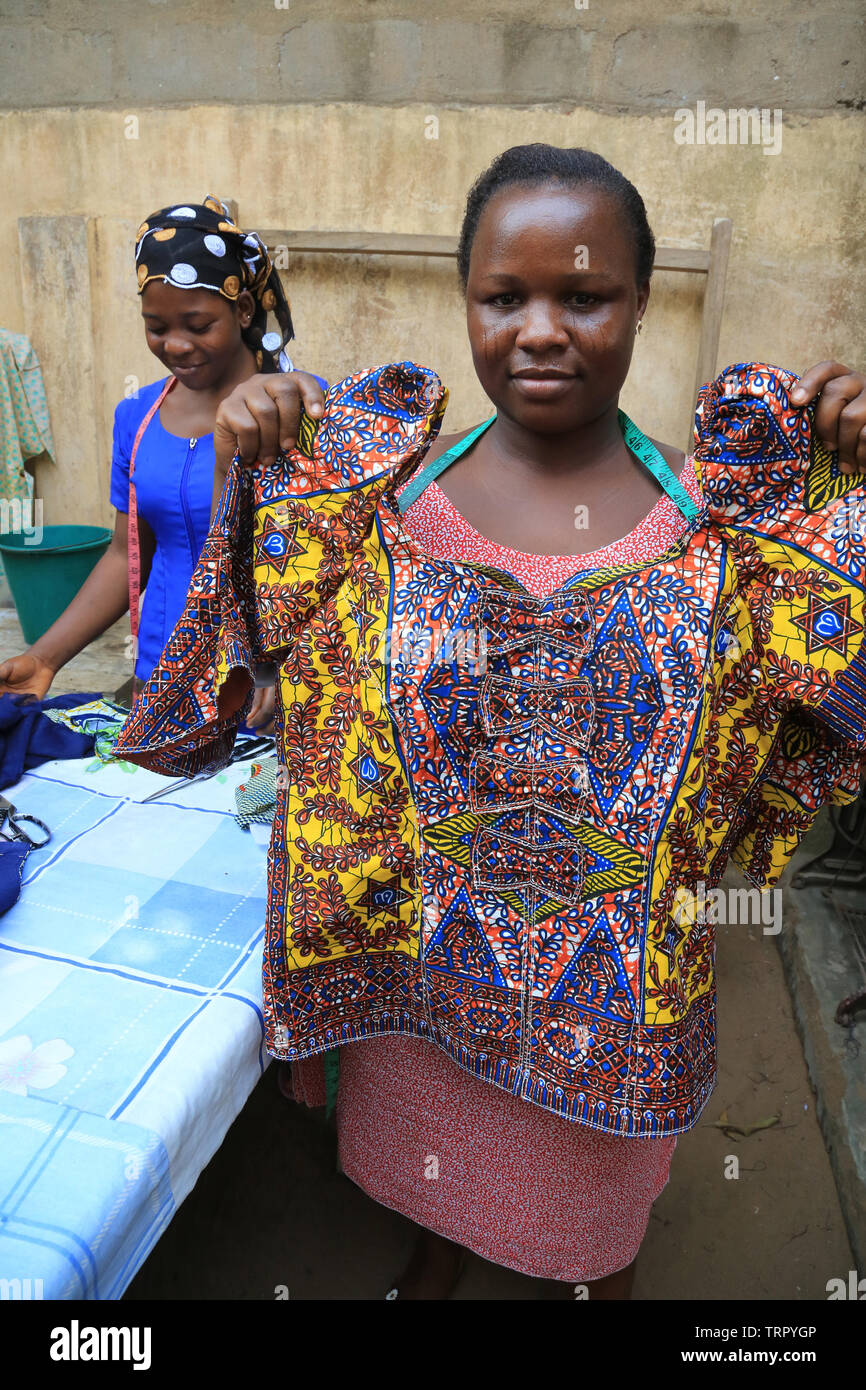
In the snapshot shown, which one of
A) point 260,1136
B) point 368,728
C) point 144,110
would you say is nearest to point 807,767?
point 368,728

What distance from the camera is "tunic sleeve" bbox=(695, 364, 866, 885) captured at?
1201mm

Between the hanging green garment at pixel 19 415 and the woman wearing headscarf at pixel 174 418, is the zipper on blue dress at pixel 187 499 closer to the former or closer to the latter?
the woman wearing headscarf at pixel 174 418

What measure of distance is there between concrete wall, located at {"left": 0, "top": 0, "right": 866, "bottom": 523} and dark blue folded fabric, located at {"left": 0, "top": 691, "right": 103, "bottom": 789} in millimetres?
2965

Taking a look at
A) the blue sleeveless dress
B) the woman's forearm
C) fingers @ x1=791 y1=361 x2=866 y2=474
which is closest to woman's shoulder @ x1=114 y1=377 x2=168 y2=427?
the blue sleeveless dress

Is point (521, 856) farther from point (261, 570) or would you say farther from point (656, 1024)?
point (261, 570)

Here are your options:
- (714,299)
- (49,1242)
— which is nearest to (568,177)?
(49,1242)

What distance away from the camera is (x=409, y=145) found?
4.27m

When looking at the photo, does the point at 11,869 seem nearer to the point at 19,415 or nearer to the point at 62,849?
the point at 62,849

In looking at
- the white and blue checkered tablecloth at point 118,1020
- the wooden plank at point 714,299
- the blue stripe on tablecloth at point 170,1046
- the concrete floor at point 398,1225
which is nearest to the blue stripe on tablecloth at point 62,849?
the white and blue checkered tablecloth at point 118,1020

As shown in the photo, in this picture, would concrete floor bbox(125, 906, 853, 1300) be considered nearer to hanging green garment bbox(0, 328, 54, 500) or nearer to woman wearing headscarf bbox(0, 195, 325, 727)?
woman wearing headscarf bbox(0, 195, 325, 727)

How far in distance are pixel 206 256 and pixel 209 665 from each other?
119cm

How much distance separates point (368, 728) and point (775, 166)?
151 inches

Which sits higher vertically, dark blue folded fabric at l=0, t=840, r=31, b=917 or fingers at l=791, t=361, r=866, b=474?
fingers at l=791, t=361, r=866, b=474

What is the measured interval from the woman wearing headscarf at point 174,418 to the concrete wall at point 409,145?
2.33 m
